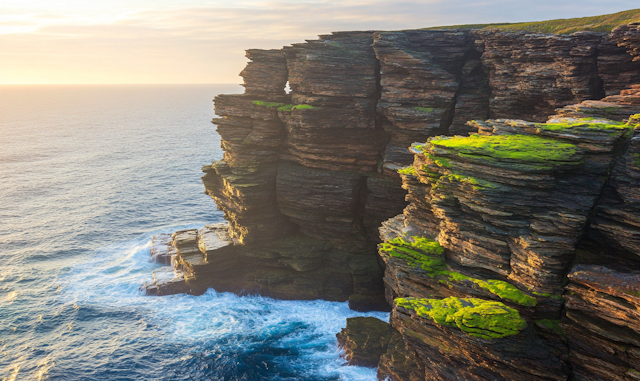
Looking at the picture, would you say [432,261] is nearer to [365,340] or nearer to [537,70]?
[365,340]

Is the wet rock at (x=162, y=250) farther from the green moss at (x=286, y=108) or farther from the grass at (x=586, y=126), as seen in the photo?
the grass at (x=586, y=126)

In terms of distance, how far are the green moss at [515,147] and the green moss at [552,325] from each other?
34.9ft

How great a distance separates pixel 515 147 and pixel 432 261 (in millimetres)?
10693

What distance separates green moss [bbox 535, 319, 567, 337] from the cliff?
0.11 metres

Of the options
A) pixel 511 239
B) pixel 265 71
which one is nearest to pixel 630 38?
pixel 511 239

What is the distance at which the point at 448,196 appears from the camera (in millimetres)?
30156

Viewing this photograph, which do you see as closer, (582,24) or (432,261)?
(432,261)

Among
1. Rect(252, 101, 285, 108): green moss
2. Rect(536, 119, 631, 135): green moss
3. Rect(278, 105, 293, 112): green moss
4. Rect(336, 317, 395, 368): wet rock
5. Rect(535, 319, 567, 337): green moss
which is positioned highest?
Rect(536, 119, 631, 135): green moss

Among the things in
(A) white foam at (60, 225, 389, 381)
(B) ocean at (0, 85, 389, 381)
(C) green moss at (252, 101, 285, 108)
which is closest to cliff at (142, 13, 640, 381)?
(C) green moss at (252, 101, 285, 108)

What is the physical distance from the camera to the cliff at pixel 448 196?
24875 mm

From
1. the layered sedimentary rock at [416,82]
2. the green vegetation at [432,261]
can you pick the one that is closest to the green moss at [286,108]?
the layered sedimentary rock at [416,82]

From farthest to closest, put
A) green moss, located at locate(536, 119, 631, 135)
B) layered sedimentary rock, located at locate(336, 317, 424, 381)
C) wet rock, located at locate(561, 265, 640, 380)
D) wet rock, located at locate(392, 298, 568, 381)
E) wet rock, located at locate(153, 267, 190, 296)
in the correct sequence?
wet rock, located at locate(153, 267, 190, 296) → layered sedimentary rock, located at locate(336, 317, 424, 381) → green moss, located at locate(536, 119, 631, 135) → wet rock, located at locate(392, 298, 568, 381) → wet rock, located at locate(561, 265, 640, 380)

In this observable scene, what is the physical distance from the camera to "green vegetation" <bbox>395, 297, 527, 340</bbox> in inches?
973

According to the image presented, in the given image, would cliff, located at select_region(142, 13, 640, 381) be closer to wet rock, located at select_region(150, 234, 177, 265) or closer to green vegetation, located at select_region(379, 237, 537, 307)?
green vegetation, located at select_region(379, 237, 537, 307)
